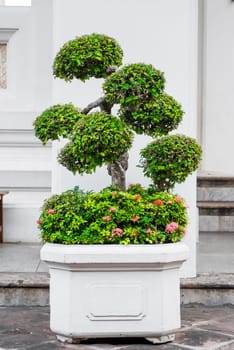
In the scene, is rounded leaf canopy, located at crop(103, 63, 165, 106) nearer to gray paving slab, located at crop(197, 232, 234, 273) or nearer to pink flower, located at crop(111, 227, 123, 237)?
pink flower, located at crop(111, 227, 123, 237)

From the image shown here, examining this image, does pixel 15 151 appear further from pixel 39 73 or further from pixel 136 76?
pixel 136 76

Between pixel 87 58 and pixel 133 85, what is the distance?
0.34 m

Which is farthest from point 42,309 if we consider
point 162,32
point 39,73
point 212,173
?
point 212,173

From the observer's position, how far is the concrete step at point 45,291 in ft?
16.2

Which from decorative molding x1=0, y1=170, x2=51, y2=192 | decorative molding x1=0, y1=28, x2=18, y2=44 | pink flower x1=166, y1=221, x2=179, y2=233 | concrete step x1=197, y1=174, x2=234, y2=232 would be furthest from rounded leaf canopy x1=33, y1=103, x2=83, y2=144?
concrete step x1=197, y1=174, x2=234, y2=232

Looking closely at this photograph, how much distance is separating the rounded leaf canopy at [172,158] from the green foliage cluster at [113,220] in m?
0.15

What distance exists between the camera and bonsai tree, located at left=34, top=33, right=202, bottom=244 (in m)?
4.05

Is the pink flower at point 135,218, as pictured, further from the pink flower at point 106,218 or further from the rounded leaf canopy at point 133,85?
the rounded leaf canopy at point 133,85

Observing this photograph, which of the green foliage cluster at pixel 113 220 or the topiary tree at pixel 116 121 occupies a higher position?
the topiary tree at pixel 116 121

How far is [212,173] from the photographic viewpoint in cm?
858

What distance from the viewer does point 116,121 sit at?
408 cm

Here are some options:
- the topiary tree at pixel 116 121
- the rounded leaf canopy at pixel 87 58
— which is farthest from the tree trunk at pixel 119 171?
the rounded leaf canopy at pixel 87 58

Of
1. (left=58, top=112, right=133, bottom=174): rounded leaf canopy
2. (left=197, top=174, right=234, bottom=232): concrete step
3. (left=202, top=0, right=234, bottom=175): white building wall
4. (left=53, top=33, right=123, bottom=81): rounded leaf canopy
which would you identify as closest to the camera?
(left=58, top=112, right=133, bottom=174): rounded leaf canopy

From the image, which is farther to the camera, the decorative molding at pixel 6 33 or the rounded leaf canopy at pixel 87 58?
the decorative molding at pixel 6 33
